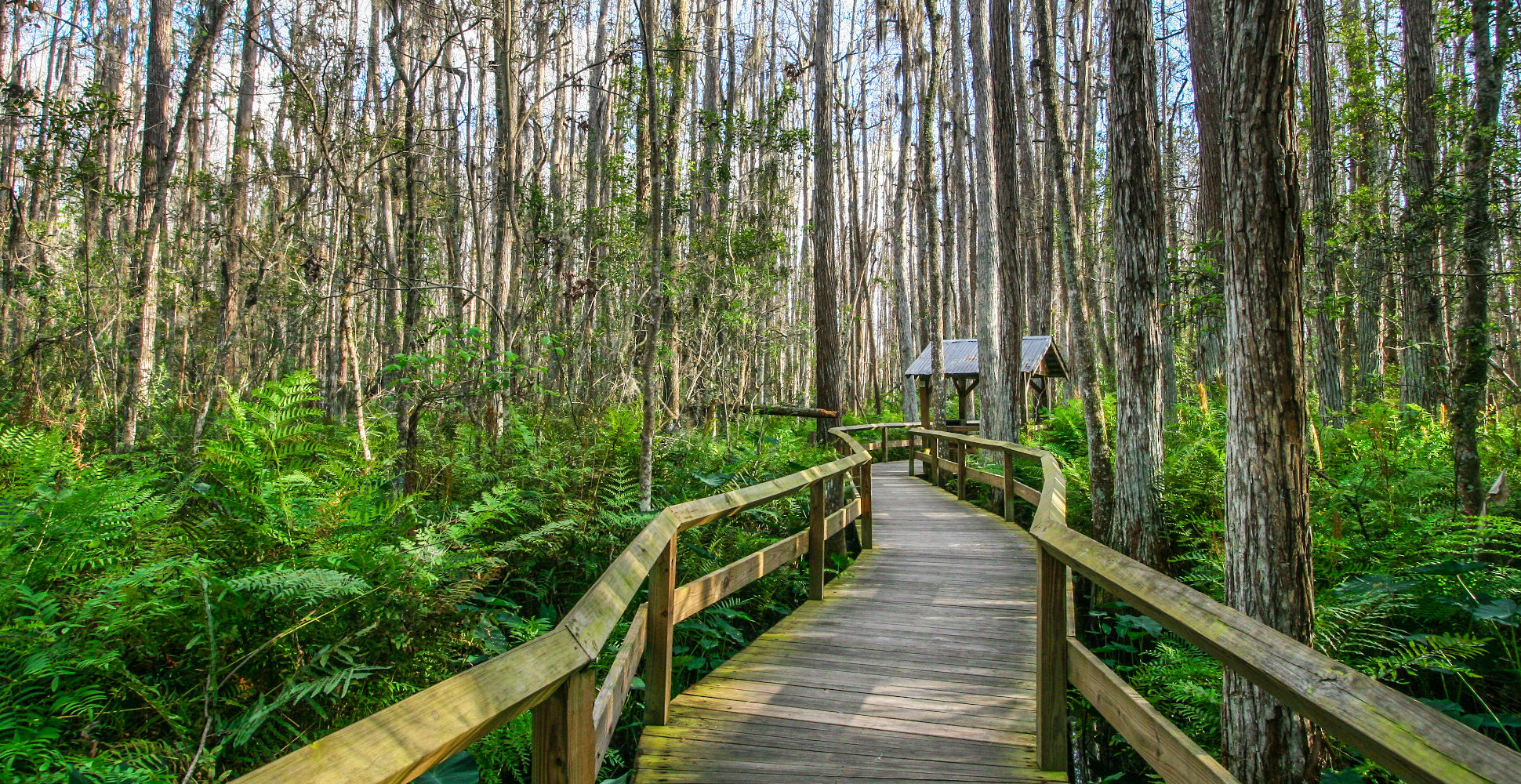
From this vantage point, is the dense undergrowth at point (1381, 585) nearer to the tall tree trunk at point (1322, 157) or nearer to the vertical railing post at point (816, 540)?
the vertical railing post at point (816, 540)

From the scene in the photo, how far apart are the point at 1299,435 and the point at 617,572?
11.5 feet

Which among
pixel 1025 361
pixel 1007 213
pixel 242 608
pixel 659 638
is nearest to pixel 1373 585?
pixel 659 638

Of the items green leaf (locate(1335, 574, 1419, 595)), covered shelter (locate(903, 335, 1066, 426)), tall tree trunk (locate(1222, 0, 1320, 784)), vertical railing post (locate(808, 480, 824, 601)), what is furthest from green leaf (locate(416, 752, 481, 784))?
covered shelter (locate(903, 335, 1066, 426))

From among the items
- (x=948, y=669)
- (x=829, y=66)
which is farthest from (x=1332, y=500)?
(x=829, y=66)

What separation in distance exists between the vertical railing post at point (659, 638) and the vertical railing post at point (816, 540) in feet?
7.91

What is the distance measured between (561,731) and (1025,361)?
16904mm

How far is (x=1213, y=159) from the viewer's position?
36.0 ft

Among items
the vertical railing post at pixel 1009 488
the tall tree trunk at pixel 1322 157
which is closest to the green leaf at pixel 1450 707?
the vertical railing post at pixel 1009 488

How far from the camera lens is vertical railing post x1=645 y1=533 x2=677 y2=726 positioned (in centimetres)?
360

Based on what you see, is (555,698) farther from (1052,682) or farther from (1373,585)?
(1373,585)

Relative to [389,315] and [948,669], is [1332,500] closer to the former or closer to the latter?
[948,669]

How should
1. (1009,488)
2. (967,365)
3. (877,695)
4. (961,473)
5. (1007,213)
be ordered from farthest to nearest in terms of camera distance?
(967,365)
(1007,213)
(961,473)
(1009,488)
(877,695)

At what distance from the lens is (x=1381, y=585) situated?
4.77m

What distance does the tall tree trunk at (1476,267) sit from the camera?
5531mm
